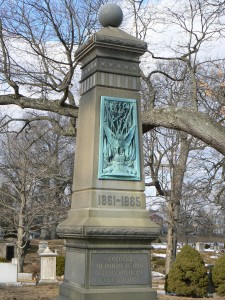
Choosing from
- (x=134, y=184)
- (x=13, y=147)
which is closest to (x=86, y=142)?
(x=134, y=184)

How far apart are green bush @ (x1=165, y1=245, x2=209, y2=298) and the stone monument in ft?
30.7

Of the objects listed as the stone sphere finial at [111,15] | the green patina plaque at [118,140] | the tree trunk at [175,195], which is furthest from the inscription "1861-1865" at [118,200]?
the tree trunk at [175,195]

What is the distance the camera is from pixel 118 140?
7.68 m

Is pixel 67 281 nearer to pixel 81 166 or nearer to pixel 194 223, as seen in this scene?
pixel 81 166

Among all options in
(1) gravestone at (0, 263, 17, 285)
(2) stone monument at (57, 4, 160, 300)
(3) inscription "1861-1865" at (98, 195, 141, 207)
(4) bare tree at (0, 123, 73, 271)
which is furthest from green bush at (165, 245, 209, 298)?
(3) inscription "1861-1865" at (98, 195, 141, 207)

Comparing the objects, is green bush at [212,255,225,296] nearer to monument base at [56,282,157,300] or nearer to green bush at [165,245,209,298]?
green bush at [165,245,209,298]

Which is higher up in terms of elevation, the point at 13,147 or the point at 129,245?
the point at 13,147

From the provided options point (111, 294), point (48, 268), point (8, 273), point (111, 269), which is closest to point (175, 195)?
point (48, 268)

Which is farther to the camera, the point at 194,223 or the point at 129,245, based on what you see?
the point at 194,223

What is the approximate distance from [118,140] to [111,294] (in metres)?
2.23

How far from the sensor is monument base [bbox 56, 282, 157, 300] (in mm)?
6992

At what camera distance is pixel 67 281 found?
304 inches

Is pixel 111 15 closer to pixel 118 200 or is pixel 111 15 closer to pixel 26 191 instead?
pixel 118 200

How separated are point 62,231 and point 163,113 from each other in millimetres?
4294
